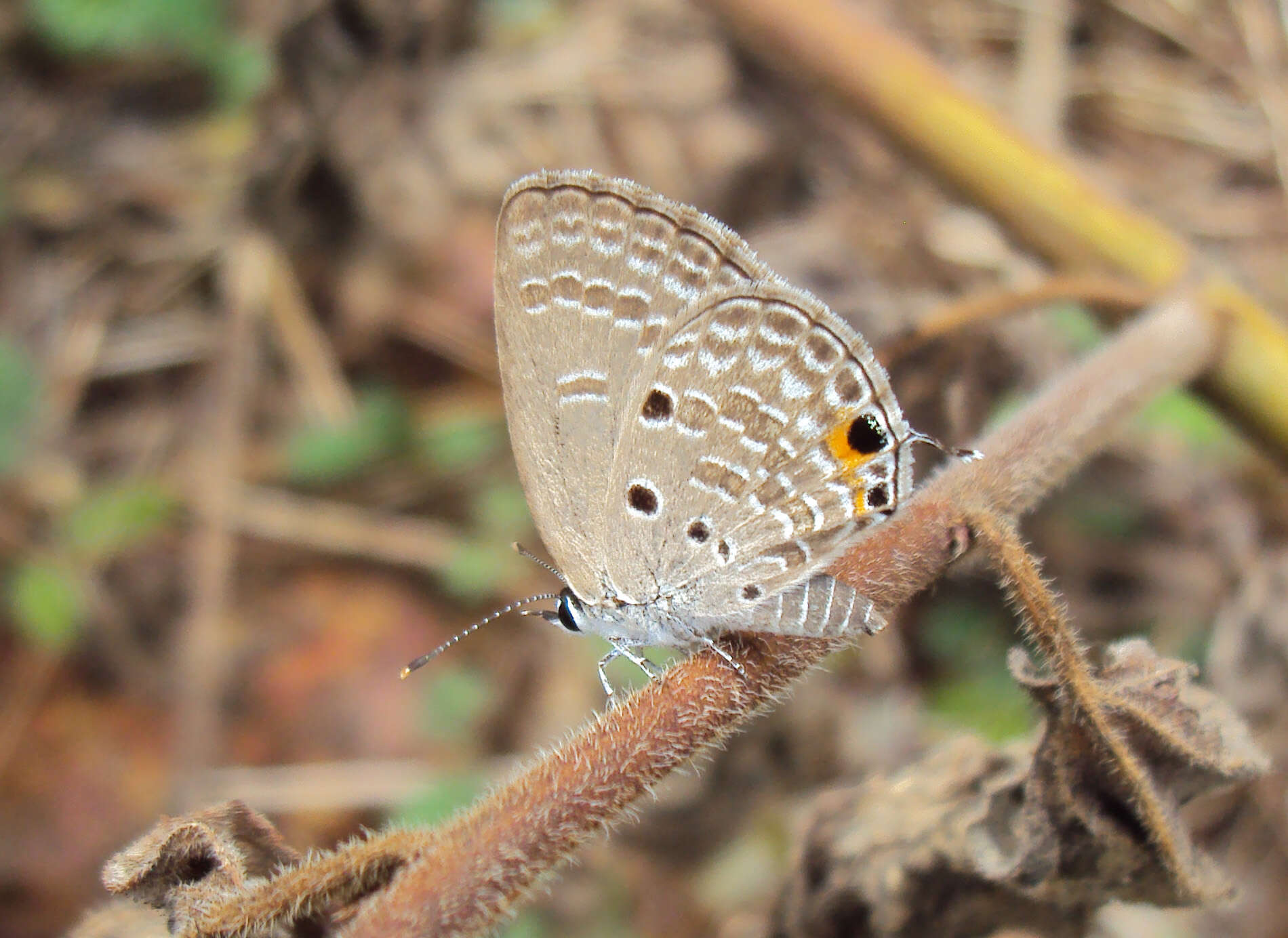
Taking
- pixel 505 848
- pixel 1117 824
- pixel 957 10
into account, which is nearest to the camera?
Result: pixel 505 848

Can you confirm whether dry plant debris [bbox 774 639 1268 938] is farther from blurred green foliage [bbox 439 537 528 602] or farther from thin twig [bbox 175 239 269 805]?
thin twig [bbox 175 239 269 805]

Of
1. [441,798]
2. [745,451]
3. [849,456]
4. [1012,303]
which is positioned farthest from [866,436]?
[441,798]

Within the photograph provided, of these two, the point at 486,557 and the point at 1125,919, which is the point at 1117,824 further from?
the point at 486,557

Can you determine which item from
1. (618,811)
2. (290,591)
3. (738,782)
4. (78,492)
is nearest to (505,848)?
(618,811)

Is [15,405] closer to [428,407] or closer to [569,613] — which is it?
[428,407]

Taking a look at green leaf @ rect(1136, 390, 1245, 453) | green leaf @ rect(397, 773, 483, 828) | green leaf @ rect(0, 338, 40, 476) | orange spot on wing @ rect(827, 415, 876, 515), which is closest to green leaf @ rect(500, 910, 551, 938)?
green leaf @ rect(397, 773, 483, 828)

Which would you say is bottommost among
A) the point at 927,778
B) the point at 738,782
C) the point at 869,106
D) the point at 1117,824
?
the point at 738,782
